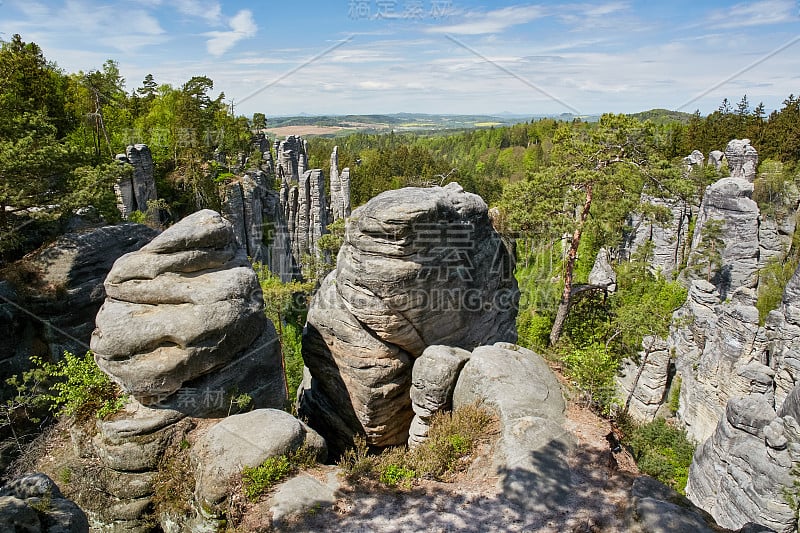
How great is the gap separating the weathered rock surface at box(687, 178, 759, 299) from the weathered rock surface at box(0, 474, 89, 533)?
29.8 meters

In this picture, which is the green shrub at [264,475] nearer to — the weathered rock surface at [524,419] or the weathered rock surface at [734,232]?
the weathered rock surface at [524,419]

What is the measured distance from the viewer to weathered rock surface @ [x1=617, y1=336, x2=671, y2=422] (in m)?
20.6

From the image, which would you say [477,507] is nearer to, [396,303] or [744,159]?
[396,303]

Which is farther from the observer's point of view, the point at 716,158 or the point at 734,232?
the point at 716,158

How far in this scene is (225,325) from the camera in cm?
971

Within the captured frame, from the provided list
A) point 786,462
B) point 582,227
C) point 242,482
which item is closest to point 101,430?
point 242,482

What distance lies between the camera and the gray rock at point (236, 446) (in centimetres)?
809

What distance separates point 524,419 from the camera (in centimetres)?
898

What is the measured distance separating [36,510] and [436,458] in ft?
19.7

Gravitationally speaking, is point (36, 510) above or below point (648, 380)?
above

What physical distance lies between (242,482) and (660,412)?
20.2 meters

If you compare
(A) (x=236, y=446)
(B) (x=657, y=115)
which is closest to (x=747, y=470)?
(A) (x=236, y=446)

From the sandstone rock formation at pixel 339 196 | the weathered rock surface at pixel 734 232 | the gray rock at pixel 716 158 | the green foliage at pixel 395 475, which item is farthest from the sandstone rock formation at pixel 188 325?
the gray rock at pixel 716 158

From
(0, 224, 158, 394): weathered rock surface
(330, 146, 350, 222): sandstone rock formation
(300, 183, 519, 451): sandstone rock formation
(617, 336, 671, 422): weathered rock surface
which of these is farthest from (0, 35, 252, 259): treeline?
(617, 336, 671, 422): weathered rock surface
